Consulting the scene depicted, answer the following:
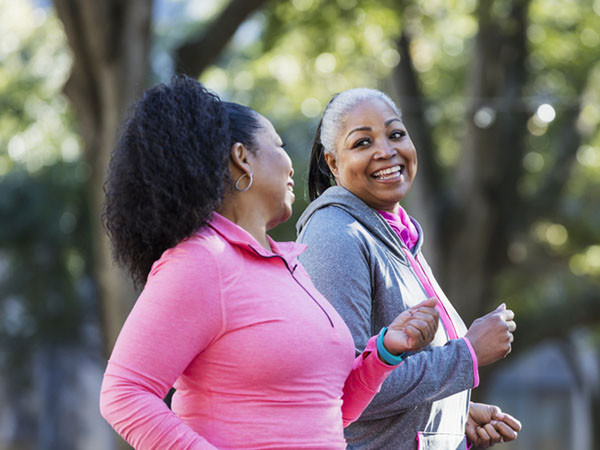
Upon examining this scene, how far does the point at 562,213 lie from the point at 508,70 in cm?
227

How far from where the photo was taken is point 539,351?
23359 millimetres

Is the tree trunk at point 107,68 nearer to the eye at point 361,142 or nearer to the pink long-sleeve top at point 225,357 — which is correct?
the eye at point 361,142

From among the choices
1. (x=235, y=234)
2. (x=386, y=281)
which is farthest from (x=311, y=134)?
(x=235, y=234)

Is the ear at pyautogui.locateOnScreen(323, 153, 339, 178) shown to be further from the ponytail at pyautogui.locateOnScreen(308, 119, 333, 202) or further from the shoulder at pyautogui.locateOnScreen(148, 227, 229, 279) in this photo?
the shoulder at pyautogui.locateOnScreen(148, 227, 229, 279)

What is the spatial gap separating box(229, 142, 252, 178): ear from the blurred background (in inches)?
116

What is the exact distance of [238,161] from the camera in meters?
2.04

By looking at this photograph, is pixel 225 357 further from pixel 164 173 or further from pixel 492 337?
pixel 492 337

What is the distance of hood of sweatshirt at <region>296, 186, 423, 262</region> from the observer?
2587mm

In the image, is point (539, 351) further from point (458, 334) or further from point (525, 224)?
point (458, 334)

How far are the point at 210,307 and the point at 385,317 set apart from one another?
0.76 meters

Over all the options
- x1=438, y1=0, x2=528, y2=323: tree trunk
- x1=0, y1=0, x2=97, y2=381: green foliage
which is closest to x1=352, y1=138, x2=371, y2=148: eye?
x1=438, y1=0, x2=528, y2=323: tree trunk

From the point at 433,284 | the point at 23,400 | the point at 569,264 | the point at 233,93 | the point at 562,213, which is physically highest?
the point at 233,93

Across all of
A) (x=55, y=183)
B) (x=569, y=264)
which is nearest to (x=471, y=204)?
(x=569, y=264)

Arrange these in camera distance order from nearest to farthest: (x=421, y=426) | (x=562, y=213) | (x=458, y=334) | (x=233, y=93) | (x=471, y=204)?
(x=421, y=426) < (x=458, y=334) < (x=471, y=204) < (x=562, y=213) < (x=233, y=93)
